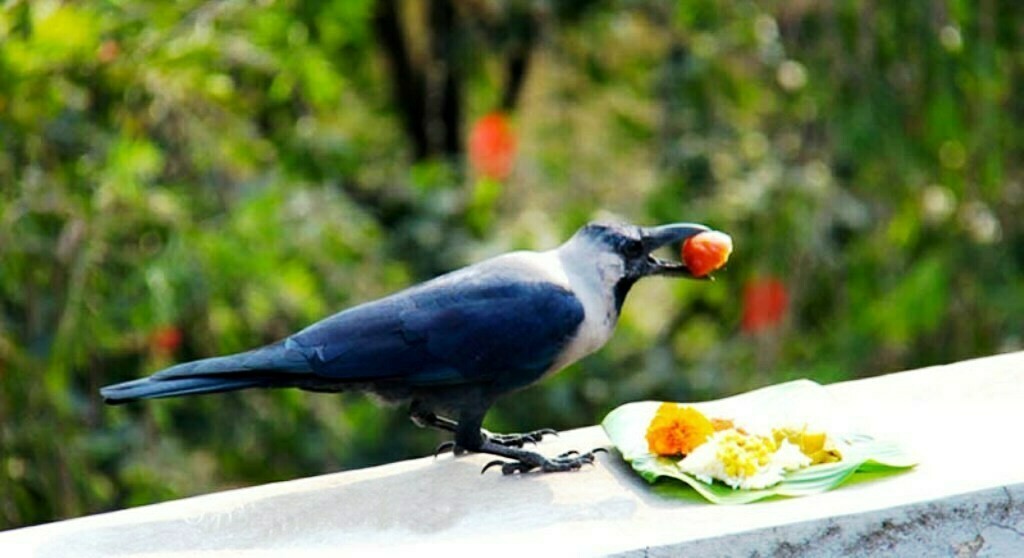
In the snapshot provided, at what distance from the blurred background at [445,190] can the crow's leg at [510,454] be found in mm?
1498

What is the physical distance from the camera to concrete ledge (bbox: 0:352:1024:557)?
3002 millimetres

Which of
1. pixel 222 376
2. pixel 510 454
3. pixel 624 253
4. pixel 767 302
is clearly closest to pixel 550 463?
pixel 510 454

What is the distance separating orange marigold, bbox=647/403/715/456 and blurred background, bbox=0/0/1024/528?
6.14ft

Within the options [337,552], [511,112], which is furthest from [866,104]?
[337,552]

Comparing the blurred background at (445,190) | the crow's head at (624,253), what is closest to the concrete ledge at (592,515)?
the crow's head at (624,253)

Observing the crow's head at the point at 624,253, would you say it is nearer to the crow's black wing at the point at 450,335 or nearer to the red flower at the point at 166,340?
the crow's black wing at the point at 450,335

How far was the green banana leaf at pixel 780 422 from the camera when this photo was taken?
126 inches

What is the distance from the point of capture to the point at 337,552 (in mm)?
3082

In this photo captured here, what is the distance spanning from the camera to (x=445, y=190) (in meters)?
6.23

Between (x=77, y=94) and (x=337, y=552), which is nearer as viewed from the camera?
(x=337, y=552)

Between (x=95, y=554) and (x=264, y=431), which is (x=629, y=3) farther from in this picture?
(x=95, y=554)

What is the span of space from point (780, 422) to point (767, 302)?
2.54m

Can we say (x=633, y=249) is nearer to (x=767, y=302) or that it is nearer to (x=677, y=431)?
(x=677, y=431)

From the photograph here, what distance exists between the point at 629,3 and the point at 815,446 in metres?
3.34
